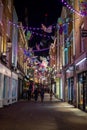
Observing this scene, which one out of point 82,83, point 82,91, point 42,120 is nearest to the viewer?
point 42,120

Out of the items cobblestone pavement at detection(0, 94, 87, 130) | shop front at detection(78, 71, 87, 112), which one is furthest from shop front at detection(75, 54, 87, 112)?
cobblestone pavement at detection(0, 94, 87, 130)

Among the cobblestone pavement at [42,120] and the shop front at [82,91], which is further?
the shop front at [82,91]

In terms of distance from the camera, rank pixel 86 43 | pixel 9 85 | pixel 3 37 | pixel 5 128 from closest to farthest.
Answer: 1. pixel 5 128
2. pixel 86 43
3. pixel 3 37
4. pixel 9 85

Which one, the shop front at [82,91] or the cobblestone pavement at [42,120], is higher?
the shop front at [82,91]

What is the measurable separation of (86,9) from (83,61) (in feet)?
15.5

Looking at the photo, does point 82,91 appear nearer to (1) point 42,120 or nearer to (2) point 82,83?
(2) point 82,83

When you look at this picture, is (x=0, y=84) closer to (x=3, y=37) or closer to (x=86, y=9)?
(x=3, y=37)

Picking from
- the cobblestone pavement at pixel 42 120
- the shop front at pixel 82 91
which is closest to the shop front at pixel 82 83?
the shop front at pixel 82 91

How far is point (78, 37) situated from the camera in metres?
26.7

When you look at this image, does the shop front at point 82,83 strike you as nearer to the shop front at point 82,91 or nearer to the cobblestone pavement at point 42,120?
the shop front at point 82,91

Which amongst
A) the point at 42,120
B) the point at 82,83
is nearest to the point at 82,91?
the point at 82,83

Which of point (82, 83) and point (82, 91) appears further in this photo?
point (82, 91)

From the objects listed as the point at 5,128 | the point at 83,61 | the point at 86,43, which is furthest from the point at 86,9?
the point at 5,128

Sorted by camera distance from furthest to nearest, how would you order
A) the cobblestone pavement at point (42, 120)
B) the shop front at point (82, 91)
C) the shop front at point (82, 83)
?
the shop front at point (82, 91) → the shop front at point (82, 83) → the cobblestone pavement at point (42, 120)
